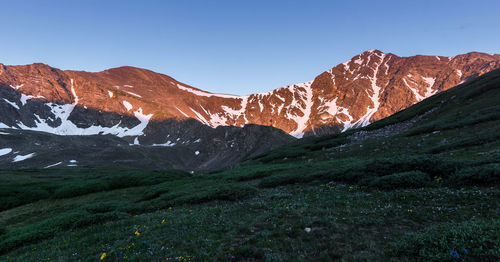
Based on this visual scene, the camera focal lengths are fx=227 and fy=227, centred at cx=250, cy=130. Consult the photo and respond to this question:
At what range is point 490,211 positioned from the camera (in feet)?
32.7

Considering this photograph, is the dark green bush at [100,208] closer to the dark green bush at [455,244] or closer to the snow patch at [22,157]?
the dark green bush at [455,244]

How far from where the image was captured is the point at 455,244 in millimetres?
7043

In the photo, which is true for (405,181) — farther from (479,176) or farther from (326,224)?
(326,224)

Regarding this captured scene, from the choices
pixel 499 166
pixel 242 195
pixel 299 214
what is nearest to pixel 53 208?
pixel 242 195

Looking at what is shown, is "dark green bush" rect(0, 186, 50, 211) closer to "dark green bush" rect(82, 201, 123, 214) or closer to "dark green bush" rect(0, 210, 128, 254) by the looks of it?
"dark green bush" rect(82, 201, 123, 214)

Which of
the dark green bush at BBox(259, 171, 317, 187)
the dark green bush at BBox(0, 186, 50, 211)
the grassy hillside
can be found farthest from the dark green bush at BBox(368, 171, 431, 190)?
the dark green bush at BBox(0, 186, 50, 211)

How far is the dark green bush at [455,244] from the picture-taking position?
6551 millimetres

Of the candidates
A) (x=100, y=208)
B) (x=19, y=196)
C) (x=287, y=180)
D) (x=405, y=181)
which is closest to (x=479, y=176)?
(x=405, y=181)

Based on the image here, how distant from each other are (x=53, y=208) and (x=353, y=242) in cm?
3805

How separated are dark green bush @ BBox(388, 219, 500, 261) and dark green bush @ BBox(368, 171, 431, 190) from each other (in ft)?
26.2

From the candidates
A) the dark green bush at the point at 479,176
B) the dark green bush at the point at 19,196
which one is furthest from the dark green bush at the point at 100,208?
the dark green bush at the point at 479,176

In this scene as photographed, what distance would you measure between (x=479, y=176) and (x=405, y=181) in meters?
3.85

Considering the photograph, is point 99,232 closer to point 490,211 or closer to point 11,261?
point 11,261

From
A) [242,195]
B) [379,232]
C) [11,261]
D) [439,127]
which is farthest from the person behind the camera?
[439,127]
